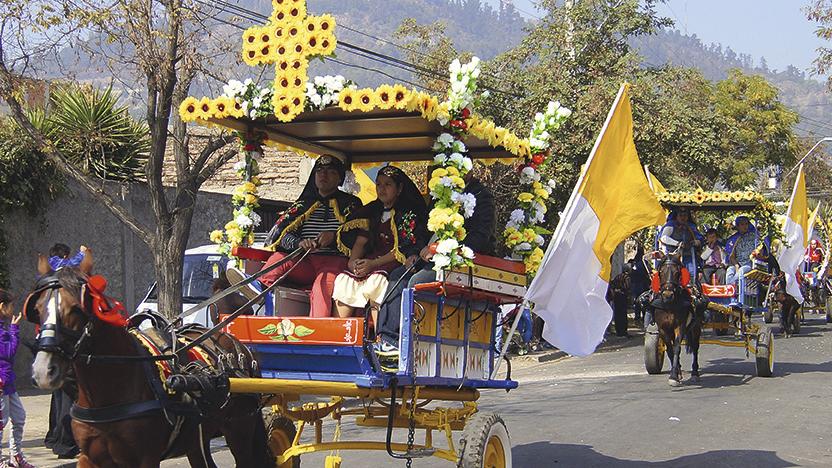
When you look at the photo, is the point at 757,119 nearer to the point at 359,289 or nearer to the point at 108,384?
the point at 359,289

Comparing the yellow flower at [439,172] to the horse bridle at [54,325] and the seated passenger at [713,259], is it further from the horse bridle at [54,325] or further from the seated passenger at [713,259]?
the seated passenger at [713,259]

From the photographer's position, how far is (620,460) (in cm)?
982

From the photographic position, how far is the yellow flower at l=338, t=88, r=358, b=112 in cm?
714

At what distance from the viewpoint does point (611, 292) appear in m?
24.6

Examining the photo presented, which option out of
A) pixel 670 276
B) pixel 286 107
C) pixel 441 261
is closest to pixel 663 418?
pixel 670 276

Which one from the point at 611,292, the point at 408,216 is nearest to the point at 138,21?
the point at 408,216

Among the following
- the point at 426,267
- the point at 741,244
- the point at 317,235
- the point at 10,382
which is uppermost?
the point at 741,244

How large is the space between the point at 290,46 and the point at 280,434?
3247 mm

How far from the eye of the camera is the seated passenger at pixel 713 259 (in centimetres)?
1838

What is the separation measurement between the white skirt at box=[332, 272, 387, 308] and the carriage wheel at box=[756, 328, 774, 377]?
33.5 feet

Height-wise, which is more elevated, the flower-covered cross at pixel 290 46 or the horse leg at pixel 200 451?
the flower-covered cross at pixel 290 46

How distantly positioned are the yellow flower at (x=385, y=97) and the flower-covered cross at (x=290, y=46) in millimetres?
539

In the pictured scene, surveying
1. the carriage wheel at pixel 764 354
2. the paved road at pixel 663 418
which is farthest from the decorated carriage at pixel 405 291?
the carriage wheel at pixel 764 354

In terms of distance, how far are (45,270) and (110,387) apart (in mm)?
802
